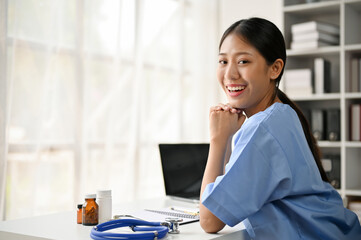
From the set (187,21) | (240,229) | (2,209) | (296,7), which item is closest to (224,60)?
(240,229)

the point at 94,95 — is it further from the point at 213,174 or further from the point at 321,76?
the point at 321,76

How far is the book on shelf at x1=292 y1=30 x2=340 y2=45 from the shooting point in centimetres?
311

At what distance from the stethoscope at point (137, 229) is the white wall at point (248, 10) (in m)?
2.49

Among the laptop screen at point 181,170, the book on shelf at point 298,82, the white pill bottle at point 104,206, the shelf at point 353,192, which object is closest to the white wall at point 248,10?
the book on shelf at point 298,82

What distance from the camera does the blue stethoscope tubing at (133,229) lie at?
125 centimetres

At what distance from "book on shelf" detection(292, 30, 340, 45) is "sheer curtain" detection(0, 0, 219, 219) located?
0.86 metres

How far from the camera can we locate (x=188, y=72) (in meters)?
3.65

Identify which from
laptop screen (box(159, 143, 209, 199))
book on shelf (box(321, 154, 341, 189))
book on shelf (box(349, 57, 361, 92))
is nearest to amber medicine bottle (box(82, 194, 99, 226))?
laptop screen (box(159, 143, 209, 199))

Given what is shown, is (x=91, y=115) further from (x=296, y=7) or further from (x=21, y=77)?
(x=296, y=7)

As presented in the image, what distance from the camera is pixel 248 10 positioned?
12.4 ft

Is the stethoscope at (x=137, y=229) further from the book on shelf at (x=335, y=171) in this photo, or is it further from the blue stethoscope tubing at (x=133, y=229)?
the book on shelf at (x=335, y=171)

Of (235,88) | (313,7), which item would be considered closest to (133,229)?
(235,88)

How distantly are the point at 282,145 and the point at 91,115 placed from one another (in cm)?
160

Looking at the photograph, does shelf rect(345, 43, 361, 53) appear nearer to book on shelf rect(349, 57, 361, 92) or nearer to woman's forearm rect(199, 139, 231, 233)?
book on shelf rect(349, 57, 361, 92)
